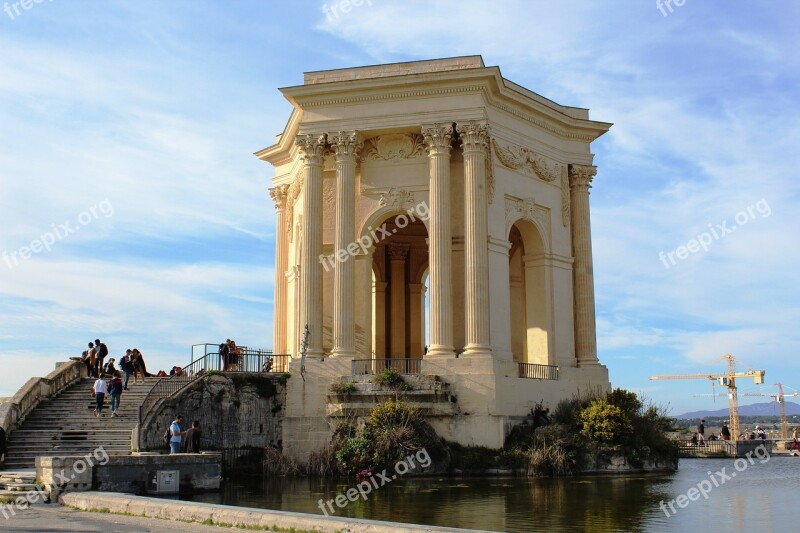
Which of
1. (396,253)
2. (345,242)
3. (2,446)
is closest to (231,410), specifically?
(345,242)

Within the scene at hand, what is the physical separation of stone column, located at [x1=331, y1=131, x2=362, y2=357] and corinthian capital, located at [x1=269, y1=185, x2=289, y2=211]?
8287 millimetres

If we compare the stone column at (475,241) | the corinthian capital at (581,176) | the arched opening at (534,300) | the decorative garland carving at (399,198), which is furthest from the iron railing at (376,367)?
the corinthian capital at (581,176)

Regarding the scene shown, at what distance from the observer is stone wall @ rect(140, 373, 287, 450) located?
29.0 meters

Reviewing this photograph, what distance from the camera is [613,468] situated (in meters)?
31.0

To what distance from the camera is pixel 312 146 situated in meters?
35.1

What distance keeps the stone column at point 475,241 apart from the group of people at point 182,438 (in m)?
9.68

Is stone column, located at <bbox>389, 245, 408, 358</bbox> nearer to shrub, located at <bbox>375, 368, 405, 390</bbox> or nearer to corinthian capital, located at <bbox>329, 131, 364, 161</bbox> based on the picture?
corinthian capital, located at <bbox>329, 131, 364, 161</bbox>

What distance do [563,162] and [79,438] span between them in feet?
71.9

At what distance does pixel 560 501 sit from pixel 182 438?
1203 centimetres

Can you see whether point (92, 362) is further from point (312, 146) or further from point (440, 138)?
point (440, 138)

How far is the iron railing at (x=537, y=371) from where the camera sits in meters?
34.1

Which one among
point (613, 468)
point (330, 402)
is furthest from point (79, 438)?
point (613, 468)

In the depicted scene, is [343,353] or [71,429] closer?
[71,429]

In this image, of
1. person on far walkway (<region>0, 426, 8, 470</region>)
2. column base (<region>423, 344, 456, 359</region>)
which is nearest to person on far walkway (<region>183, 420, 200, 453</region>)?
person on far walkway (<region>0, 426, 8, 470</region>)
